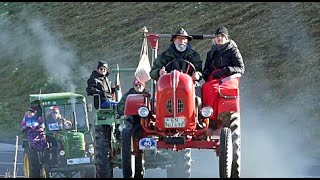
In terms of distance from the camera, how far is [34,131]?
66.3ft

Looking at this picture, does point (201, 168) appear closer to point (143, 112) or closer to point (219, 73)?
point (219, 73)

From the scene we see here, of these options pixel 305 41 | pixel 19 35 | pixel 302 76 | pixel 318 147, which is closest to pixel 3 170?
pixel 318 147

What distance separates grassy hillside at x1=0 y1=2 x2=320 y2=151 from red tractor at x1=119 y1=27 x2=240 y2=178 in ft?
37.0

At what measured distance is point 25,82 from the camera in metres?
39.4

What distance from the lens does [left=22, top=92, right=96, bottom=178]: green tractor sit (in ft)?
65.0

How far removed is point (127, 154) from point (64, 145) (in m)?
6.21

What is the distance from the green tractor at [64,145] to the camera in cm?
1980

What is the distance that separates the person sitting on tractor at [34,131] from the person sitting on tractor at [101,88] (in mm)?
2368

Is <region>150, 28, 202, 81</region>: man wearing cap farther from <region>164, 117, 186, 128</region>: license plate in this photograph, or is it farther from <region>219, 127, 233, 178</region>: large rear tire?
<region>219, 127, 233, 178</region>: large rear tire

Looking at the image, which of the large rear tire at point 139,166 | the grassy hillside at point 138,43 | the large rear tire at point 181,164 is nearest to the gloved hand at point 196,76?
the large rear tire at point 139,166

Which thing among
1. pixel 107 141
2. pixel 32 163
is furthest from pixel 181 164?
pixel 32 163

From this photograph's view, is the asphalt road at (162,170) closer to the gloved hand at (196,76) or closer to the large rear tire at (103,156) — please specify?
the large rear tire at (103,156)

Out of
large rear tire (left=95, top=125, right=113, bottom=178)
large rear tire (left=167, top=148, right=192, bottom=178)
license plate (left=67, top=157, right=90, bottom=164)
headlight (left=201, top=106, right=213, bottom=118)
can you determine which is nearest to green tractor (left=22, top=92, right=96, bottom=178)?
license plate (left=67, top=157, right=90, bottom=164)

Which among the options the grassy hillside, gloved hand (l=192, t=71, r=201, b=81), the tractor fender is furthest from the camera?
the grassy hillside
